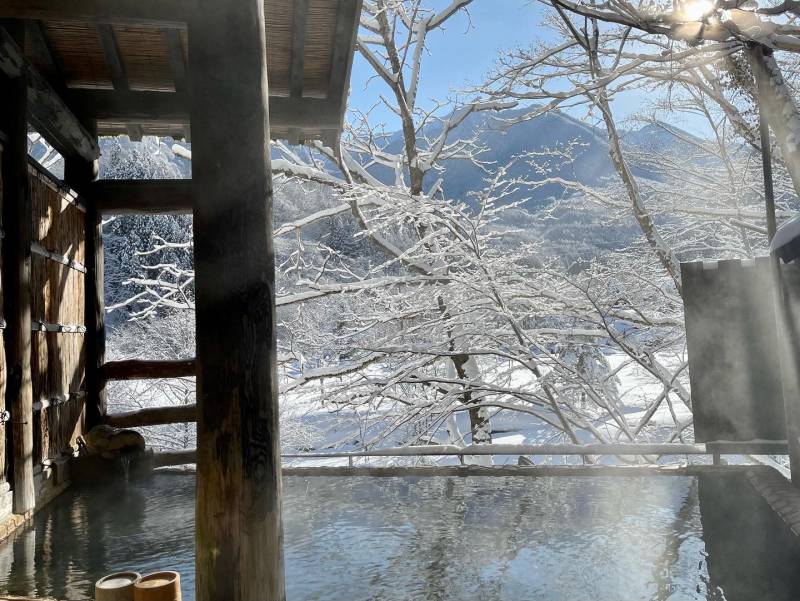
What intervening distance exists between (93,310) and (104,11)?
3546 mm

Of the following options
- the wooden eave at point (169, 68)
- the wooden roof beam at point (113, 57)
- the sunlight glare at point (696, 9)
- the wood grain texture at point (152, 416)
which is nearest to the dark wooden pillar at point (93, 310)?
the wood grain texture at point (152, 416)

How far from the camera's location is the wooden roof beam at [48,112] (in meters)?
3.80

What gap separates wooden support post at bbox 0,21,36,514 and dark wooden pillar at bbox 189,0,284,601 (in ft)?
7.83

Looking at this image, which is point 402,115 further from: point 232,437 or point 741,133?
point 232,437

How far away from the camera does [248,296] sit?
1.98 metres

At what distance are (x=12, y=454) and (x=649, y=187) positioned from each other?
9005mm

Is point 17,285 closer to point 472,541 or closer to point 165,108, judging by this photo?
point 165,108

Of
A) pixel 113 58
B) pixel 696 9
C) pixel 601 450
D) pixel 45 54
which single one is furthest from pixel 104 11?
pixel 601 450

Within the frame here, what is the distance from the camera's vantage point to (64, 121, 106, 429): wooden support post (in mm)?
5504

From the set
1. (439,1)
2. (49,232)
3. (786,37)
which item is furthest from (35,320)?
(439,1)

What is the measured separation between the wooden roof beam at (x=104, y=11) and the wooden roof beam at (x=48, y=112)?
122 cm

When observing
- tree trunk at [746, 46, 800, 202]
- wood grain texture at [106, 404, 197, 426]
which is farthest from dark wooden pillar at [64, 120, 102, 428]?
tree trunk at [746, 46, 800, 202]

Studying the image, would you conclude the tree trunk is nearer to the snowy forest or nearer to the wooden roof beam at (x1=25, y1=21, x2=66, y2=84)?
the snowy forest

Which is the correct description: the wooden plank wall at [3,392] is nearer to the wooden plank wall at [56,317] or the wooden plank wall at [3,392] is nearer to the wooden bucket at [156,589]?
the wooden plank wall at [56,317]
